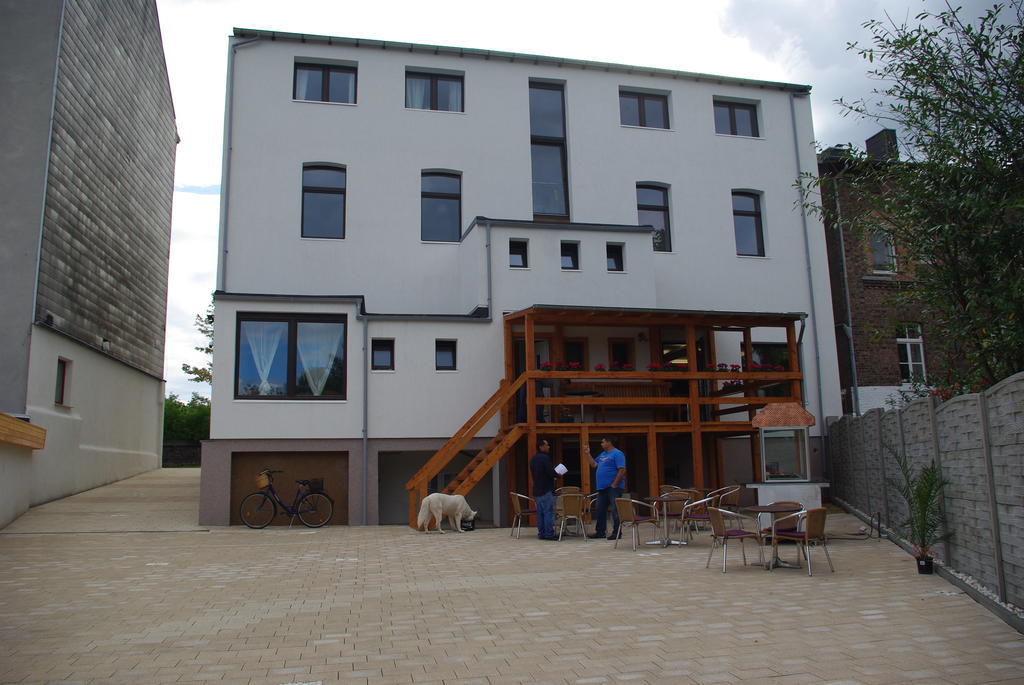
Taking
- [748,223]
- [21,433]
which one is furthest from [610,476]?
[748,223]

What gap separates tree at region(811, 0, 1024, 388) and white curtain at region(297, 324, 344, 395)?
36.5 feet

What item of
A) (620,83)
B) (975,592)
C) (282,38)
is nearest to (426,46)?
(282,38)

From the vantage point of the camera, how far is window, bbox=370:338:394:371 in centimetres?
1716

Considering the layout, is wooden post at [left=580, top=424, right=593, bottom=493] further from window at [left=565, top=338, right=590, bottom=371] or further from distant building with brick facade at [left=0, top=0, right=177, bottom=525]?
distant building with brick facade at [left=0, top=0, right=177, bottom=525]

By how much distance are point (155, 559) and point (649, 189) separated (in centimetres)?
1528

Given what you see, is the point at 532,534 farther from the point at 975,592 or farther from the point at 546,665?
the point at 546,665

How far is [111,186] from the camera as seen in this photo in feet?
72.4

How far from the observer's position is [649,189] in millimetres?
21672

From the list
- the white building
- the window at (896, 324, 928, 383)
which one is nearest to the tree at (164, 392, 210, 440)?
the white building

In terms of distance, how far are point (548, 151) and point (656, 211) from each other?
326cm

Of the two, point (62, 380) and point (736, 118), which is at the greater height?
point (736, 118)

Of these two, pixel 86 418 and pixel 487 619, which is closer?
pixel 487 619

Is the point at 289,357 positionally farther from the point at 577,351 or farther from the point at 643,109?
the point at 643,109

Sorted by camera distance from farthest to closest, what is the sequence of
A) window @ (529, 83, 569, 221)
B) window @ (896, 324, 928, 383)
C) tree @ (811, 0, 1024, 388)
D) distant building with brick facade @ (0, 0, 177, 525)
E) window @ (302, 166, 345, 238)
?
1. window @ (896, 324, 928, 383)
2. window @ (529, 83, 569, 221)
3. window @ (302, 166, 345, 238)
4. distant building with brick facade @ (0, 0, 177, 525)
5. tree @ (811, 0, 1024, 388)
